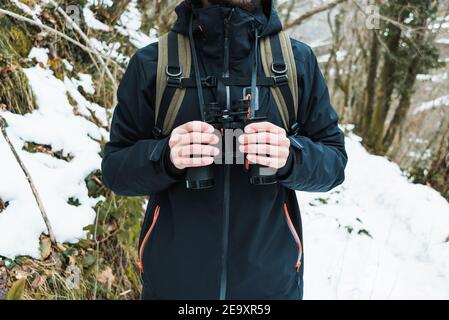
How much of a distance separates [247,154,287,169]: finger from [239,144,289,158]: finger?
12mm

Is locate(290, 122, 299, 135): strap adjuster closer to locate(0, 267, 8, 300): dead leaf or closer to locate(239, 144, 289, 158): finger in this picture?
locate(239, 144, 289, 158): finger

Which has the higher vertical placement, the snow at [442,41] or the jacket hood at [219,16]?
the jacket hood at [219,16]

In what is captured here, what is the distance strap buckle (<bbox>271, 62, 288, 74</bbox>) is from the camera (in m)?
1.29

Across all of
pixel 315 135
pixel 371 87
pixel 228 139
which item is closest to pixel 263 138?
pixel 228 139

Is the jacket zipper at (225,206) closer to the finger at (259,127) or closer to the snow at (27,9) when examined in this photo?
the finger at (259,127)

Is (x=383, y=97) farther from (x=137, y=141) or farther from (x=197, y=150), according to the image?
(x=197, y=150)

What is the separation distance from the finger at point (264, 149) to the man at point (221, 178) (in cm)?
8

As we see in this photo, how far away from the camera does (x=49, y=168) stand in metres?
2.57

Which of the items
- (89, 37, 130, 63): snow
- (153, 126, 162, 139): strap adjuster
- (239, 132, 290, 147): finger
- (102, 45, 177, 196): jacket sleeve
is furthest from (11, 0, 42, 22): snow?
(239, 132, 290, 147): finger

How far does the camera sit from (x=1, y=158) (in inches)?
90.7

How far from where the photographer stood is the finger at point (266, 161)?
113 centimetres

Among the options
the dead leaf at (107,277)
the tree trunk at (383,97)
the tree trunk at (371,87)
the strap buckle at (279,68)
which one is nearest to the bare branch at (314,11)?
the tree trunk at (383,97)
